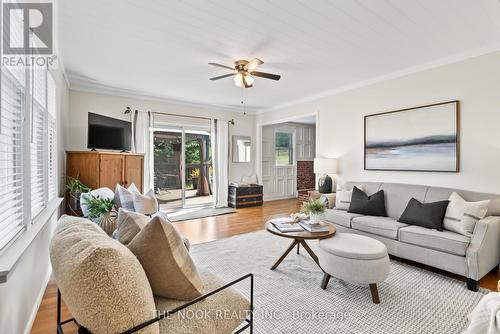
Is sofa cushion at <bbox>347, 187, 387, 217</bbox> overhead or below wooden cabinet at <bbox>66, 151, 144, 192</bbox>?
below

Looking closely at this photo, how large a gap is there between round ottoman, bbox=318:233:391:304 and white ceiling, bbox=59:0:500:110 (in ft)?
7.28

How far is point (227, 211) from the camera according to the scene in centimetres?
582

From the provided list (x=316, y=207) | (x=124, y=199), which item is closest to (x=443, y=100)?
(x=316, y=207)

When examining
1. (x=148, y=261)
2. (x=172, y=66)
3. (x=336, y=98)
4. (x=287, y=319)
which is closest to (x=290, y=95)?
(x=336, y=98)

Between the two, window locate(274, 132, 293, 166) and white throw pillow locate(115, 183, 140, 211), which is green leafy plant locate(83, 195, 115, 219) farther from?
window locate(274, 132, 293, 166)

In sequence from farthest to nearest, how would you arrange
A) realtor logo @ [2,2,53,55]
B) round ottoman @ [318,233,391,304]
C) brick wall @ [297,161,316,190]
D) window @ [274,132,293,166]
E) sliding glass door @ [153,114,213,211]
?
brick wall @ [297,161,316,190], window @ [274,132,293,166], sliding glass door @ [153,114,213,211], round ottoman @ [318,233,391,304], realtor logo @ [2,2,53,55]

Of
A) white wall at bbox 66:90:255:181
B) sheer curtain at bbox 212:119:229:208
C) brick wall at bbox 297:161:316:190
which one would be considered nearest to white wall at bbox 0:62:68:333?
white wall at bbox 66:90:255:181

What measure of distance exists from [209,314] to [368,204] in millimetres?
3017

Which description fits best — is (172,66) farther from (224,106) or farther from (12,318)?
(12,318)

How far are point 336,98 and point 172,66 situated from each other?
310 centimetres

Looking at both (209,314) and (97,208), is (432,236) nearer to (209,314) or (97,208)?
(209,314)

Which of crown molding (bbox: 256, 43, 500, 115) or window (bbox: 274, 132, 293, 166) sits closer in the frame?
crown molding (bbox: 256, 43, 500, 115)

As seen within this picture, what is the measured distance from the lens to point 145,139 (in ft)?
17.2

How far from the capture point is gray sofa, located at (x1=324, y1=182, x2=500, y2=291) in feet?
7.78
